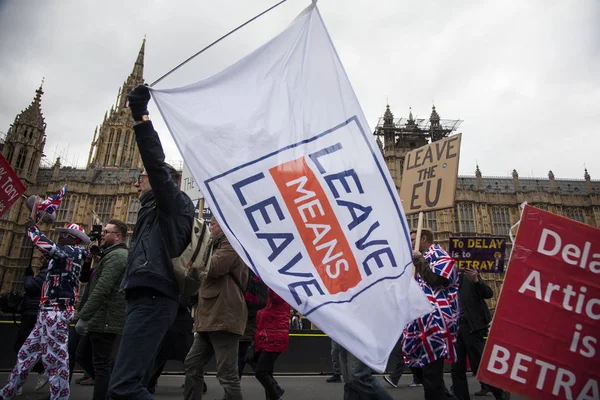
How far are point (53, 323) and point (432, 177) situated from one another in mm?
4754

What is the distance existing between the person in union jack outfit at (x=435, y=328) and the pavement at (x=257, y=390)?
1.97 metres

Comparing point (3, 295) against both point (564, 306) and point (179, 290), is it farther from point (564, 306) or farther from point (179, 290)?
point (564, 306)

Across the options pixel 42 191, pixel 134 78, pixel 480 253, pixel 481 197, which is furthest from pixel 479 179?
pixel 134 78

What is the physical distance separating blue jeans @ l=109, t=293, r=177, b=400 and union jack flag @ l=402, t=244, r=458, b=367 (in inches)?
89.0

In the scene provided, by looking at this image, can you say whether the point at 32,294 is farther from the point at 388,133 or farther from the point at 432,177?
the point at 388,133

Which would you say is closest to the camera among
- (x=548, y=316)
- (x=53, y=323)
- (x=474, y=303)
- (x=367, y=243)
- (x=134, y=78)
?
(x=367, y=243)

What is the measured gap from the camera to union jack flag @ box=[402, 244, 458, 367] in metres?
3.52

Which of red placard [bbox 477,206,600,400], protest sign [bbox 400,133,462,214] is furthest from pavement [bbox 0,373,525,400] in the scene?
red placard [bbox 477,206,600,400]

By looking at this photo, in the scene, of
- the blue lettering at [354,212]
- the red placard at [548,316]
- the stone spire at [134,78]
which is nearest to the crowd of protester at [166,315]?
the red placard at [548,316]

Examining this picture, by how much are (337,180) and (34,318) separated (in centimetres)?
435

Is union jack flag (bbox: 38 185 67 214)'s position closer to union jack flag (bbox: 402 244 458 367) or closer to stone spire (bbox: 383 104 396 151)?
union jack flag (bbox: 402 244 458 367)

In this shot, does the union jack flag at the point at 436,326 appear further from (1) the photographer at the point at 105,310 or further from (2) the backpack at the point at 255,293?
(1) the photographer at the point at 105,310

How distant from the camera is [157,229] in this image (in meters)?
2.55

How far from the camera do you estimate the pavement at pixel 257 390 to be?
190 inches
